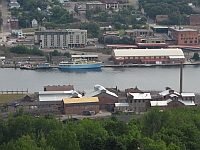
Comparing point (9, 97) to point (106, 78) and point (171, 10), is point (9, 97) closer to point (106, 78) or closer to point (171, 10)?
point (106, 78)

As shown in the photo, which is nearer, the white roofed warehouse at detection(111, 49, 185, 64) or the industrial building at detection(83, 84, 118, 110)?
the industrial building at detection(83, 84, 118, 110)

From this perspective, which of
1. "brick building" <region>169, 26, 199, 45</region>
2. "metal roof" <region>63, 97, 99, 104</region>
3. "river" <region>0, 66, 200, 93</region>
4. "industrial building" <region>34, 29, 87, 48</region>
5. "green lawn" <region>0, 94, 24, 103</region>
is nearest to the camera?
"metal roof" <region>63, 97, 99, 104</region>

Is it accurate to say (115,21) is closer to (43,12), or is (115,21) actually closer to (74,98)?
(43,12)

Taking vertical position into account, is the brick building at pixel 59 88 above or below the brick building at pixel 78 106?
above

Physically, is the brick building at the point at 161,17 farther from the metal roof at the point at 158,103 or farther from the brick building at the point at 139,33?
the metal roof at the point at 158,103

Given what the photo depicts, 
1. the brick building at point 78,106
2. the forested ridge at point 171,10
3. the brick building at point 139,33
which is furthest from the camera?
the forested ridge at point 171,10

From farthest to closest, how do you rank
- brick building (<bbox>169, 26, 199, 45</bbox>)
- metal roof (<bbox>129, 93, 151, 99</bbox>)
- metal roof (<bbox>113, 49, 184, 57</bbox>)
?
1. brick building (<bbox>169, 26, 199, 45</bbox>)
2. metal roof (<bbox>113, 49, 184, 57</bbox>)
3. metal roof (<bbox>129, 93, 151, 99</bbox>)

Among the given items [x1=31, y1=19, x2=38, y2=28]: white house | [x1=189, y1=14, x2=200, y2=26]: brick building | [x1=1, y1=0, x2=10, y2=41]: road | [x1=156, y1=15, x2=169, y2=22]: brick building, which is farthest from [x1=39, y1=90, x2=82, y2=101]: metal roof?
[x1=189, y1=14, x2=200, y2=26]: brick building

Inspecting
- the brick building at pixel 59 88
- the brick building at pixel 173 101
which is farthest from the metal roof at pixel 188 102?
the brick building at pixel 59 88

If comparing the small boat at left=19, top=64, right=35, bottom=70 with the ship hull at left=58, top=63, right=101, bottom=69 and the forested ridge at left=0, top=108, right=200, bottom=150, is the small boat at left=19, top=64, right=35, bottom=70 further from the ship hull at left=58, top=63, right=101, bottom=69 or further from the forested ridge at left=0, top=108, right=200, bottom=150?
the forested ridge at left=0, top=108, right=200, bottom=150
